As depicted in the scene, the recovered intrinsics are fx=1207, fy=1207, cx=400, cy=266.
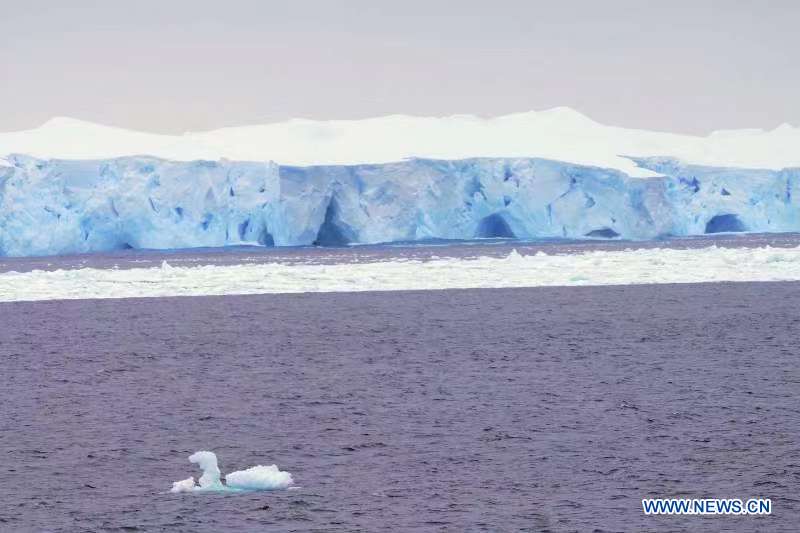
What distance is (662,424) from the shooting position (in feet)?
24.7

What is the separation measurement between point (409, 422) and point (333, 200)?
1075 inches

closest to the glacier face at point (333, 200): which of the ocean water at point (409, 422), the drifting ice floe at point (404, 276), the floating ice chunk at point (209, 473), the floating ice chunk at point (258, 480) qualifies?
the drifting ice floe at point (404, 276)

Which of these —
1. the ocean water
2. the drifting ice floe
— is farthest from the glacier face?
the ocean water

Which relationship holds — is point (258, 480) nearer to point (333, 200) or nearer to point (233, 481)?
point (233, 481)

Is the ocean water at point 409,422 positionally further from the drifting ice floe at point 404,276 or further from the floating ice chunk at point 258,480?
the drifting ice floe at point 404,276

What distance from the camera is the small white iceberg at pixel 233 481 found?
5.80 metres

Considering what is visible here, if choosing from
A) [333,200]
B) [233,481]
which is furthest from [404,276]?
[233,481]

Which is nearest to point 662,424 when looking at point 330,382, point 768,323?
point 330,382

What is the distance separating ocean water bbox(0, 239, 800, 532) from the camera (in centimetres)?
543

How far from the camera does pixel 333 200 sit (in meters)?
34.9

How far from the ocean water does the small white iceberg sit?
124 mm

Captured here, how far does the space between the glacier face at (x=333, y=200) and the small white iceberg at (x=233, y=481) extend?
26.8 meters

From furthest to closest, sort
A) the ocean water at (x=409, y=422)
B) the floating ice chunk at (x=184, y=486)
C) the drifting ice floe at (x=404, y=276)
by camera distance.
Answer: the drifting ice floe at (x=404, y=276) → the floating ice chunk at (x=184, y=486) → the ocean water at (x=409, y=422)

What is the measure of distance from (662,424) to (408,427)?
1.59 metres
